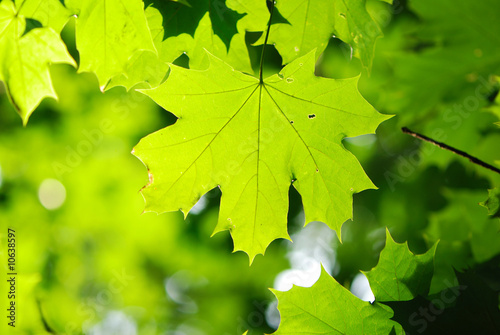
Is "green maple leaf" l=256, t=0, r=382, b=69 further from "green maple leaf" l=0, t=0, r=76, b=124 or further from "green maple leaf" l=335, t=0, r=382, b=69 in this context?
"green maple leaf" l=0, t=0, r=76, b=124

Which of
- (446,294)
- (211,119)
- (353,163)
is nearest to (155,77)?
(211,119)

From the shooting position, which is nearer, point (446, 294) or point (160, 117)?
point (446, 294)

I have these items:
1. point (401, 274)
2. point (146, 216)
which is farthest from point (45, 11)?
point (146, 216)

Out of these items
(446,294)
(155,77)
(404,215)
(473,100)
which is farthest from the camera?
(404,215)

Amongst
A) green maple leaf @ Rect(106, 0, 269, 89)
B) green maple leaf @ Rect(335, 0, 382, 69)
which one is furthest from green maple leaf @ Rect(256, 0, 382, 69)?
green maple leaf @ Rect(106, 0, 269, 89)

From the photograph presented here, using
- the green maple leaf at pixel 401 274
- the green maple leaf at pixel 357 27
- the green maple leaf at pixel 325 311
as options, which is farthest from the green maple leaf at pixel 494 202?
the green maple leaf at pixel 357 27

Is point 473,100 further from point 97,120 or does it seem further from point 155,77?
point 97,120
